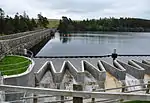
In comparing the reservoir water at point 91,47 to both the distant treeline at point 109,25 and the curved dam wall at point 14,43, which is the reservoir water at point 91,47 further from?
the distant treeline at point 109,25

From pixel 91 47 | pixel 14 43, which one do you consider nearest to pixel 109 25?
pixel 91 47

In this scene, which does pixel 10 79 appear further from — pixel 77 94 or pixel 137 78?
pixel 137 78

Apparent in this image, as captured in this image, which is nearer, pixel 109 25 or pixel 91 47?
pixel 91 47

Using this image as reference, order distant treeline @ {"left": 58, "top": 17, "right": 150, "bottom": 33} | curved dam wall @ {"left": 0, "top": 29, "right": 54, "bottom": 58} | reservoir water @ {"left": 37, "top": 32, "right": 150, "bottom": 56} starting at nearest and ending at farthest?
curved dam wall @ {"left": 0, "top": 29, "right": 54, "bottom": 58} < reservoir water @ {"left": 37, "top": 32, "right": 150, "bottom": 56} < distant treeline @ {"left": 58, "top": 17, "right": 150, "bottom": 33}

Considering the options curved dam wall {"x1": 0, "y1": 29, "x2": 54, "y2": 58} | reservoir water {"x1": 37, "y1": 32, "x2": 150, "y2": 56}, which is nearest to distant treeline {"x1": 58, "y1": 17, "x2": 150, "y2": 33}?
reservoir water {"x1": 37, "y1": 32, "x2": 150, "y2": 56}

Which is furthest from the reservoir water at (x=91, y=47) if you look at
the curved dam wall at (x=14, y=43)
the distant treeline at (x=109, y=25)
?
the distant treeline at (x=109, y=25)

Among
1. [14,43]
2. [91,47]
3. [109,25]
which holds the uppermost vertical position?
[14,43]

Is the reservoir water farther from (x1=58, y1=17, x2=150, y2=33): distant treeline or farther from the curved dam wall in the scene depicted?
(x1=58, y1=17, x2=150, y2=33): distant treeline

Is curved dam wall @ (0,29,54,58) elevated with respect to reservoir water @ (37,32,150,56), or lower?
elevated

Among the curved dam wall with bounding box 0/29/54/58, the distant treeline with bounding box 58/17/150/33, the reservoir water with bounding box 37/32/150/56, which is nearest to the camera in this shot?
the curved dam wall with bounding box 0/29/54/58

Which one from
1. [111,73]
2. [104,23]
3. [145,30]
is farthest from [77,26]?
[111,73]

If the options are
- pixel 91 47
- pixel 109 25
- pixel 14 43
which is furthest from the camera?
pixel 109 25

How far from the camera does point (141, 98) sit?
4.23 m

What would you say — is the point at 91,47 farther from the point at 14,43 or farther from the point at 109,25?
the point at 109,25
